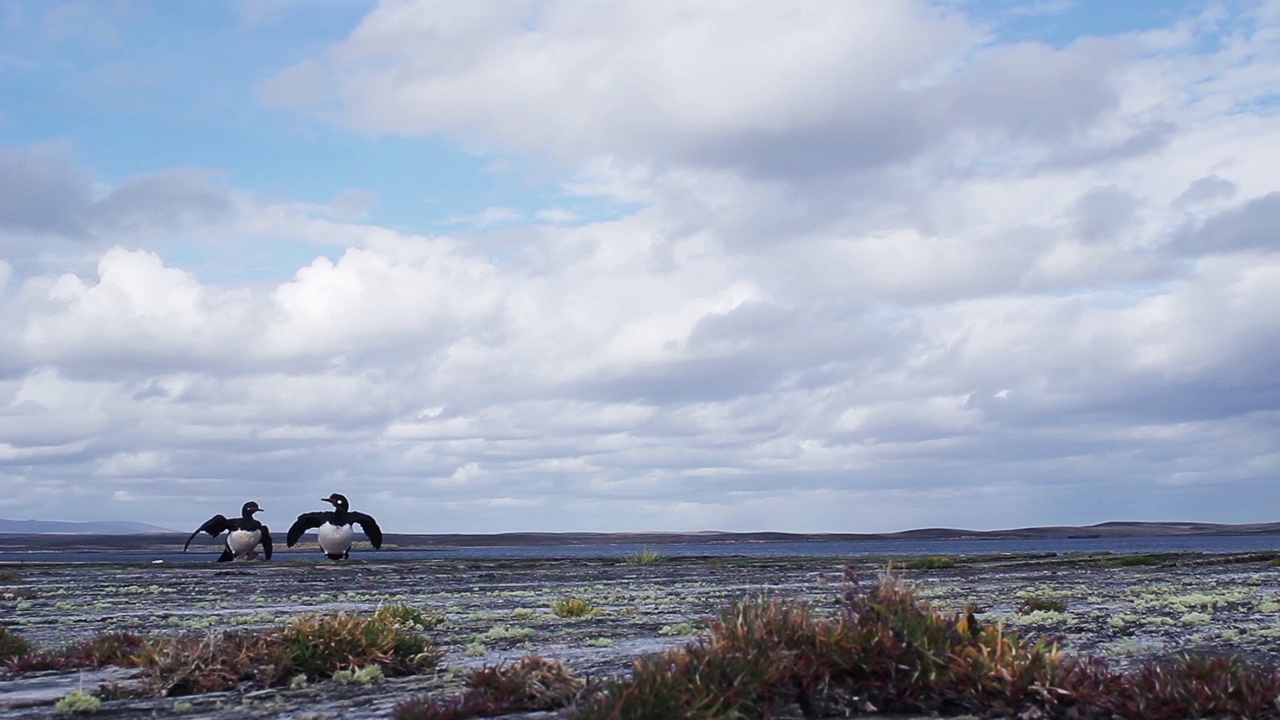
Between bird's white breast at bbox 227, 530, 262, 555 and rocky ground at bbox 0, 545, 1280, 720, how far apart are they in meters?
7.10

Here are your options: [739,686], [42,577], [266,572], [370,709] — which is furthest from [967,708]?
[42,577]

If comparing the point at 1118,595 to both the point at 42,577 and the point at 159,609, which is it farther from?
the point at 42,577

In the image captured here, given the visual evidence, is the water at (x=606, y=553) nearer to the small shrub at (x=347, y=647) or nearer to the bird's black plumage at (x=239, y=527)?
the bird's black plumage at (x=239, y=527)

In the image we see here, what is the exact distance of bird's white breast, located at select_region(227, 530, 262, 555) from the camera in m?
38.1

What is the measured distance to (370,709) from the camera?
6.89m

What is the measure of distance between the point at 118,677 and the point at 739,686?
507 cm

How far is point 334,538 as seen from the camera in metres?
35.2

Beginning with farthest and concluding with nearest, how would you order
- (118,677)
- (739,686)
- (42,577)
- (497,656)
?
1. (42,577)
2. (497,656)
3. (118,677)
4. (739,686)

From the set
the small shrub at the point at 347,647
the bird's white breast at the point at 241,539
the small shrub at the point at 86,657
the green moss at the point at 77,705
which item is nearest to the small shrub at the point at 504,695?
the small shrub at the point at 347,647

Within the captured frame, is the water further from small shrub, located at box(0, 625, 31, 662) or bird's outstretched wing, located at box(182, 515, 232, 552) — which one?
small shrub, located at box(0, 625, 31, 662)

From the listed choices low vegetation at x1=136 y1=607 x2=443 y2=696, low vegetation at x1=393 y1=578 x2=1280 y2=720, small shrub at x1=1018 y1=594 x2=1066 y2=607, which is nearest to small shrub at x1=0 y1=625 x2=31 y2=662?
low vegetation at x1=136 y1=607 x2=443 y2=696

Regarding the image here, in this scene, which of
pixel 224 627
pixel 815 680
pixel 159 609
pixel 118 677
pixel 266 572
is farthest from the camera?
pixel 266 572

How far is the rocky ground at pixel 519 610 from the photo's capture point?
7.79 meters

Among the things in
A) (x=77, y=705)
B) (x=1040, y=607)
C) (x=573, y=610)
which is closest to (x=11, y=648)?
(x=77, y=705)
